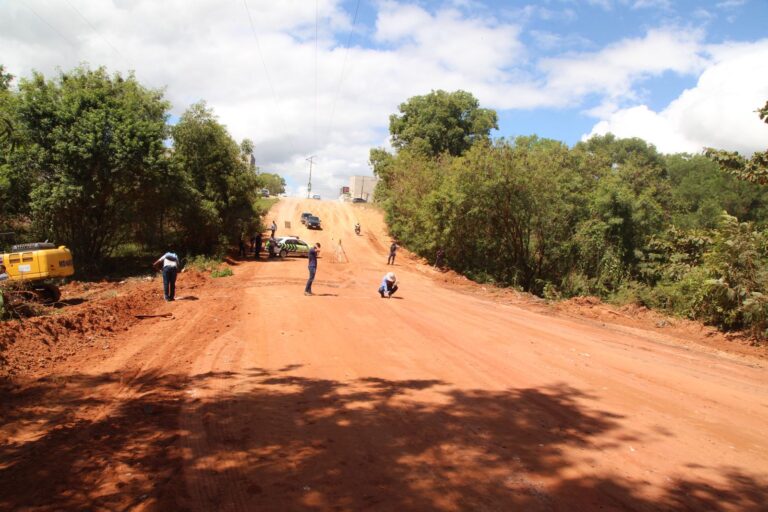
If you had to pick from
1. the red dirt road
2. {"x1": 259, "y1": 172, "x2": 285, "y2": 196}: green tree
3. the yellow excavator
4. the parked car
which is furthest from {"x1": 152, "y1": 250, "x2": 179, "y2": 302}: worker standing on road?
{"x1": 259, "y1": 172, "x2": 285, "y2": 196}: green tree

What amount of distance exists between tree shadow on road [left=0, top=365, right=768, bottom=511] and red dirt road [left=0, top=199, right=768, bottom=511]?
23mm

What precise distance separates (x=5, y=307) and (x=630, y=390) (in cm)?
1370

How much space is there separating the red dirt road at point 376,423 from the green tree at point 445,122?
4418 centimetres

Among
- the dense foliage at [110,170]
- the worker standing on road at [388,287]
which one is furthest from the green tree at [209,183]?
the worker standing on road at [388,287]

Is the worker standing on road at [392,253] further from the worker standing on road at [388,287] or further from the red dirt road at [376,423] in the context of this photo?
the red dirt road at [376,423]

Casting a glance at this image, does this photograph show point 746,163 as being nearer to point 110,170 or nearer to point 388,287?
point 388,287

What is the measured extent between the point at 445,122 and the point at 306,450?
52.0m

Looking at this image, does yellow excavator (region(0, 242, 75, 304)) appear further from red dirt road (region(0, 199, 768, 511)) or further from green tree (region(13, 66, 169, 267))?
green tree (region(13, 66, 169, 267))

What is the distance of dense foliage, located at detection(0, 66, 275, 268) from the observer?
20.2m

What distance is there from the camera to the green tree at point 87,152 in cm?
2016

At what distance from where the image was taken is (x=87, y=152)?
66.5 ft

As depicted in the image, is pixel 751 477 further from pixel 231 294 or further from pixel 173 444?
pixel 231 294

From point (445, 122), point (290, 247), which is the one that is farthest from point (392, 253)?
point (445, 122)

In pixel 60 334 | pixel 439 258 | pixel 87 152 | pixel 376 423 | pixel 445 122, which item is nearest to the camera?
pixel 376 423
